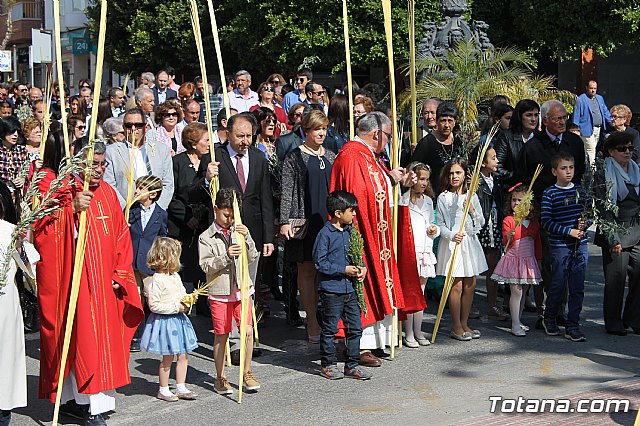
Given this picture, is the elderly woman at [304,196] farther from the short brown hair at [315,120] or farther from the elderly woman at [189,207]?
the elderly woman at [189,207]

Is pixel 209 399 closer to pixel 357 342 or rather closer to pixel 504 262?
pixel 357 342

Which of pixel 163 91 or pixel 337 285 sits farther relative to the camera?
pixel 163 91

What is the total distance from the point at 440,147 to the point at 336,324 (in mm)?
2821

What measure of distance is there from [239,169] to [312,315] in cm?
140

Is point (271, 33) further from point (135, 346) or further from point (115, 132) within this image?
point (135, 346)

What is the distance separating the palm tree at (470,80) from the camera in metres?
14.2

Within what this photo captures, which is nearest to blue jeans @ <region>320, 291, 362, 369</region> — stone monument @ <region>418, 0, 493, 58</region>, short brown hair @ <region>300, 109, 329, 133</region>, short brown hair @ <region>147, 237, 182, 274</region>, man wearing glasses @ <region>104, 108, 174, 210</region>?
short brown hair @ <region>147, 237, 182, 274</region>

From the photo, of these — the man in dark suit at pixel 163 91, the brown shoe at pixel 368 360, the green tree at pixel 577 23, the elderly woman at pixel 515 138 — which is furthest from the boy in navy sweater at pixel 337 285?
the green tree at pixel 577 23

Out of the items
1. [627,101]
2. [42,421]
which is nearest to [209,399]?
[42,421]

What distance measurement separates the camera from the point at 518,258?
30.3ft

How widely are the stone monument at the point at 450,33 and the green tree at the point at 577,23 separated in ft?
17.1

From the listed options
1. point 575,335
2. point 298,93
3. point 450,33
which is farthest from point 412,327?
point 450,33

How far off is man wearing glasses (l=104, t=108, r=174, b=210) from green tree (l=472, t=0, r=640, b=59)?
50.6ft

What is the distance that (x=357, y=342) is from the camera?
7.74m
